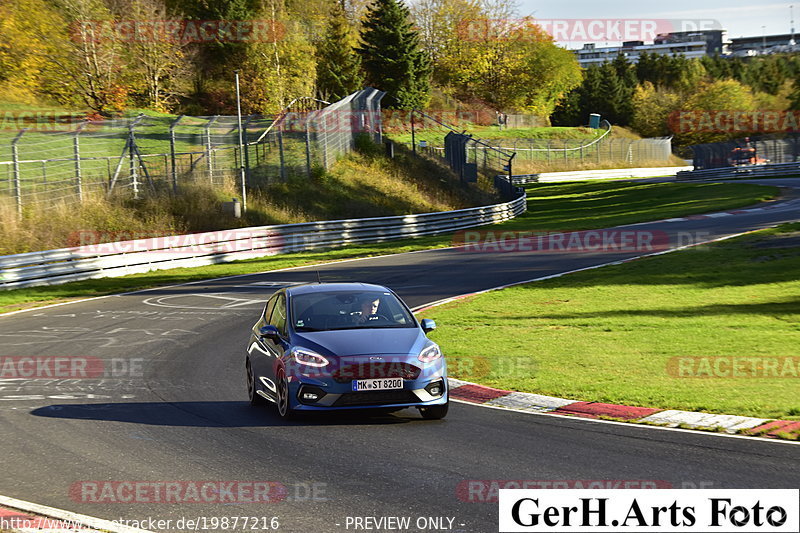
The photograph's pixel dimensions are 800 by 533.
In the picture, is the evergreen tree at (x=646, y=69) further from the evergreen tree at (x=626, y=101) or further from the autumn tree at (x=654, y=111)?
the autumn tree at (x=654, y=111)

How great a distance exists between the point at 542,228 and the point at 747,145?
4080 cm

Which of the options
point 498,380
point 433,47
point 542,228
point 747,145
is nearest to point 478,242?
point 542,228

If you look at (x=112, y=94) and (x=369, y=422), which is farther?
(x=112, y=94)

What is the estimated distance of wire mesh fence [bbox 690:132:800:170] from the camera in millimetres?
76938

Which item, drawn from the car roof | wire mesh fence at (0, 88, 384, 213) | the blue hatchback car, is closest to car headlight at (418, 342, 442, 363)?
the blue hatchback car

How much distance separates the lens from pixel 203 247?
32031mm

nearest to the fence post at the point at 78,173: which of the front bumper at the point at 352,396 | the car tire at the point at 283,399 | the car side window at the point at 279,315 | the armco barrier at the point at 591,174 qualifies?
the car side window at the point at 279,315

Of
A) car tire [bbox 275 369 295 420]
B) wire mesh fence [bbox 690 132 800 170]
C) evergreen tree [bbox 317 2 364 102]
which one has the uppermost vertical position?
evergreen tree [bbox 317 2 364 102]

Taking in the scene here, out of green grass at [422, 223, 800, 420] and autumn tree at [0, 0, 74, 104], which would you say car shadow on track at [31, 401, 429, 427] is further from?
autumn tree at [0, 0, 74, 104]

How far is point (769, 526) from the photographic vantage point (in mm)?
6418

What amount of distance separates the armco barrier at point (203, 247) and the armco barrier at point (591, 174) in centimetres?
4304

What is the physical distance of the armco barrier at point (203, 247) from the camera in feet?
85.7

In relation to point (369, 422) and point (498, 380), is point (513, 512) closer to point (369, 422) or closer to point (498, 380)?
point (369, 422)

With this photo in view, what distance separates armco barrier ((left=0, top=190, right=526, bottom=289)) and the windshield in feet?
54.9
